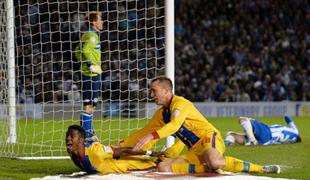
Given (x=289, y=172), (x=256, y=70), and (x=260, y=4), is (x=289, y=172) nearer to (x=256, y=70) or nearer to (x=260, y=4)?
(x=256, y=70)

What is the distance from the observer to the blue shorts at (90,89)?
13375mm

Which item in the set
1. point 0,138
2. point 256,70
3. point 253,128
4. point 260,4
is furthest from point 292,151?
point 260,4

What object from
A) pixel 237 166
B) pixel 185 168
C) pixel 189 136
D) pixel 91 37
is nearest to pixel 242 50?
pixel 91 37

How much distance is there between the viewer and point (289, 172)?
10062 mm

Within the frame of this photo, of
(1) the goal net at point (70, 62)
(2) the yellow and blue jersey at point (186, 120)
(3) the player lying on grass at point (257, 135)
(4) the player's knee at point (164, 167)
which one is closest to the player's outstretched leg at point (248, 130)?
(3) the player lying on grass at point (257, 135)

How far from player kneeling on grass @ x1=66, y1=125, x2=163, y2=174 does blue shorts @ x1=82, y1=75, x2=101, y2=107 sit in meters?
3.88

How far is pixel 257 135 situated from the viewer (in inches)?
543

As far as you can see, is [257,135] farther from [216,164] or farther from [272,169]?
[216,164]

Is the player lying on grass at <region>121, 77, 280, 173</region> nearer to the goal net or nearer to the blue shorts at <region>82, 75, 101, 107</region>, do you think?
the goal net

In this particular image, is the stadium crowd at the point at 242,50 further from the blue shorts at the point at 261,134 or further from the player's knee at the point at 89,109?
the player's knee at the point at 89,109

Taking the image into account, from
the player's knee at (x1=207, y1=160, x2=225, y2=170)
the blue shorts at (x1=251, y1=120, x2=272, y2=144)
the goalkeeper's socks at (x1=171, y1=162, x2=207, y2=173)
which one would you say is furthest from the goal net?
the player's knee at (x1=207, y1=160, x2=225, y2=170)

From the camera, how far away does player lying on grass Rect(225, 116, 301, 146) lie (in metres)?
13.7

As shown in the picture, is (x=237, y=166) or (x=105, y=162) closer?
(x=105, y=162)

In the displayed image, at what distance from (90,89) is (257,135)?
2909mm
